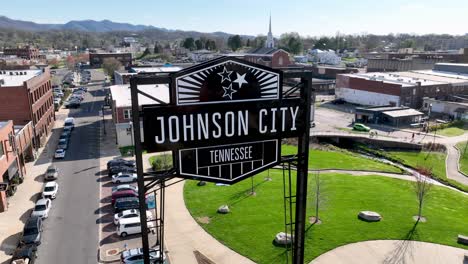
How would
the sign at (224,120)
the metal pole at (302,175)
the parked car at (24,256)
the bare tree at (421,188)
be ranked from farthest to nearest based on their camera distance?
the bare tree at (421,188) < the parked car at (24,256) < the metal pole at (302,175) < the sign at (224,120)

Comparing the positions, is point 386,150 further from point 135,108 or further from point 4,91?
point 4,91

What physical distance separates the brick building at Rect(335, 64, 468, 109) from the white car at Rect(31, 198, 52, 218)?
188 feet

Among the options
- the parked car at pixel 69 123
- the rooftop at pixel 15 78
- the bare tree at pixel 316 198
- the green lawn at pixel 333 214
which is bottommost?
the green lawn at pixel 333 214

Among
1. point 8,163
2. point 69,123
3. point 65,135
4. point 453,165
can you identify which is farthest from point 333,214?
point 69,123

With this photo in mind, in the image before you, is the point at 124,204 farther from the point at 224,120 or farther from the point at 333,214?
the point at 224,120

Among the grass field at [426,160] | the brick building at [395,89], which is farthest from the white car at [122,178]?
the brick building at [395,89]

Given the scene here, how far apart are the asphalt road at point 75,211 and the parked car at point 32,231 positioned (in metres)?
0.43

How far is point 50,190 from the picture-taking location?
28875 mm

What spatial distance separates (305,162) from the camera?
41.3 feet

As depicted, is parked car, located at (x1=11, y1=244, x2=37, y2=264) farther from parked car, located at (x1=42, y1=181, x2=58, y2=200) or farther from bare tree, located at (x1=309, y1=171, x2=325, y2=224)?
bare tree, located at (x1=309, y1=171, x2=325, y2=224)

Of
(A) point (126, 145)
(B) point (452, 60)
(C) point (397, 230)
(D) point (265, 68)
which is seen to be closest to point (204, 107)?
(D) point (265, 68)

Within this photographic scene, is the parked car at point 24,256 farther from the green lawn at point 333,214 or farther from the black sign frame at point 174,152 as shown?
the black sign frame at point 174,152

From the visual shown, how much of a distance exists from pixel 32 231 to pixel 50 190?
6.74 metres

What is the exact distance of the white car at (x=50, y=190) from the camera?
1113 inches
